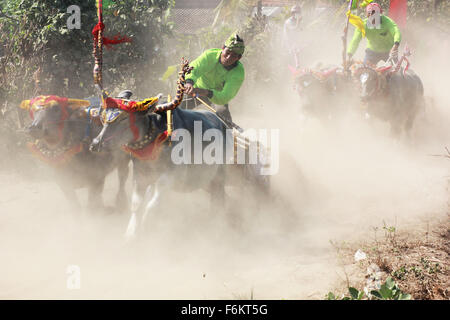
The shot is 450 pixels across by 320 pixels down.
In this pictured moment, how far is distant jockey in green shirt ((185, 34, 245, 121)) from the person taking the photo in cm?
611

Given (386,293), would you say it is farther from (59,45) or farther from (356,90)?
(59,45)

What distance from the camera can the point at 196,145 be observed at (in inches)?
206

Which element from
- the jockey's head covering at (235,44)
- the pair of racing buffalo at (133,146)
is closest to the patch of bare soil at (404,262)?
the pair of racing buffalo at (133,146)

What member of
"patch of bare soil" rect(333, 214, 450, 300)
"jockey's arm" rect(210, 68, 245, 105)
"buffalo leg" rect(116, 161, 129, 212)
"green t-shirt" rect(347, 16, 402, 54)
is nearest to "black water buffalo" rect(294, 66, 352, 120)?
"green t-shirt" rect(347, 16, 402, 54)

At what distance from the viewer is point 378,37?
37.4ft

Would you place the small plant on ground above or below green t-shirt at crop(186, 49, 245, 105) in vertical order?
below

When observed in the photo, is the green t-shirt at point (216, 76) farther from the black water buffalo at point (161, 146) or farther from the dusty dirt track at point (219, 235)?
the dusty dirt track at point (219, 235)

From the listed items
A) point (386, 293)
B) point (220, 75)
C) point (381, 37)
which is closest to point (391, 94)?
point (381, 37)

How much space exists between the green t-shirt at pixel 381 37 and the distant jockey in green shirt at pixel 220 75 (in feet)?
20.2

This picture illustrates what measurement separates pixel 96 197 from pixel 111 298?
2.03 metres

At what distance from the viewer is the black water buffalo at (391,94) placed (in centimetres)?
989

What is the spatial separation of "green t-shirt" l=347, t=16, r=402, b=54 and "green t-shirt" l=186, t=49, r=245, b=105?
614 cm

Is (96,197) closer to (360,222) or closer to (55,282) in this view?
(55,282)

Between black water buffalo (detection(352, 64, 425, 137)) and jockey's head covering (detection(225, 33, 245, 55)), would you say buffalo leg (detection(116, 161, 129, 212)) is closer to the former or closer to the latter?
jockey's head covering (detection(225, 33, 245, 55))
